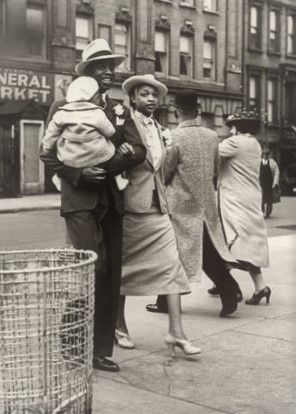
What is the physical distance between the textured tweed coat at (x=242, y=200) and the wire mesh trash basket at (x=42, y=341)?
3.82 metres

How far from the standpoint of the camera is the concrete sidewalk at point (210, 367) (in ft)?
13.4

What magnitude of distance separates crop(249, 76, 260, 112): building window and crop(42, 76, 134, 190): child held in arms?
35901 mm

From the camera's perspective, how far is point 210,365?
192 inches

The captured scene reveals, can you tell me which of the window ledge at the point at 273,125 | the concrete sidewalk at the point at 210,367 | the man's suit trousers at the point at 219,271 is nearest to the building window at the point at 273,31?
the window ledge at the point at 273,125

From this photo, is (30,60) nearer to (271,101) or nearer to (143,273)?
(271,101)

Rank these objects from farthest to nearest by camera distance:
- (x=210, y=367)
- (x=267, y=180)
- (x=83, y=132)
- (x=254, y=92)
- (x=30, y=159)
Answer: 1. (x=254, y=92)
2. (x=30, y=159)
3. (x=267, y=180)
4. (x=210, y=367)
5. (x=83, y=132)

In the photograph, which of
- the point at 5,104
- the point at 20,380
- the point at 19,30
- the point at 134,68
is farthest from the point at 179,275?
the point at 134,68

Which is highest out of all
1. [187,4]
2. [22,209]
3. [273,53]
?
[187,4]

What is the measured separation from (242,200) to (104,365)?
8.85ft

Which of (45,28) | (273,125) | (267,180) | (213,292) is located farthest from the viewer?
(273,125)

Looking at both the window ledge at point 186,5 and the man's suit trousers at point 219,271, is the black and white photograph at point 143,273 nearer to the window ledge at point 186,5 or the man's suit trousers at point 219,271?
the man's suit trousers at point 219,271

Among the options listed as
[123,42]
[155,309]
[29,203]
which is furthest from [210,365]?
[123,42]

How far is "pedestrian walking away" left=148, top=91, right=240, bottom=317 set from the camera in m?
6.10

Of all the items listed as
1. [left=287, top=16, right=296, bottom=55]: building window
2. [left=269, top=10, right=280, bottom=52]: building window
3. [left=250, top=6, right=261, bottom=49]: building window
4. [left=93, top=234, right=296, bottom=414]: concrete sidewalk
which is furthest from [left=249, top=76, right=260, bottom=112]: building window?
[left=93, top=234, right=296, bottom=414]: concrete sidewalk
